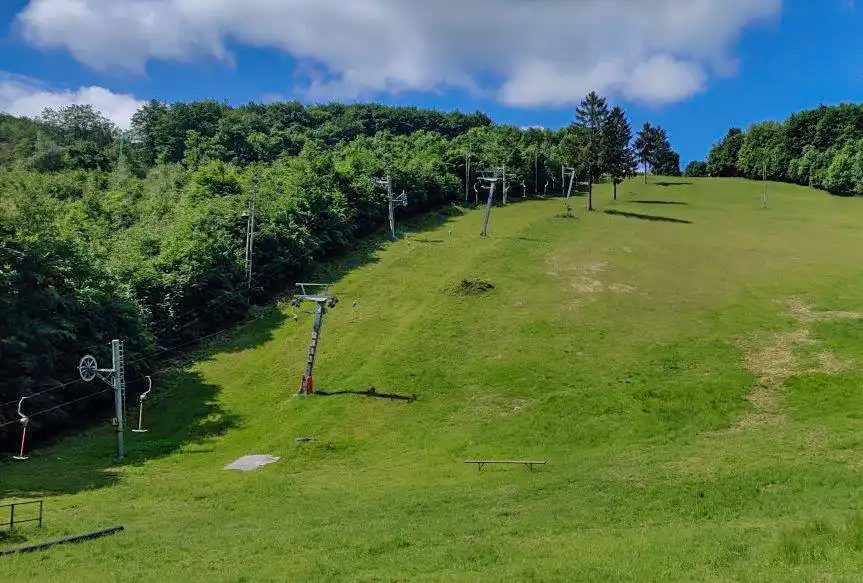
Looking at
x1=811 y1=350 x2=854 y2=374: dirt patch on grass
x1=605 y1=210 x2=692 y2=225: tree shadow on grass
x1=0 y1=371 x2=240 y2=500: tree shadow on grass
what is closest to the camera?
x1=0 y1=371 x2=240 y2=500: tree shadow on grass

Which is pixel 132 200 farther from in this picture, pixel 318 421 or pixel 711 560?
pixel 711 560

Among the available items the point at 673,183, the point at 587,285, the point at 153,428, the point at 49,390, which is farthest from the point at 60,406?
the point at 673,183

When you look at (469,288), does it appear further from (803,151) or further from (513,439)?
(803,151)

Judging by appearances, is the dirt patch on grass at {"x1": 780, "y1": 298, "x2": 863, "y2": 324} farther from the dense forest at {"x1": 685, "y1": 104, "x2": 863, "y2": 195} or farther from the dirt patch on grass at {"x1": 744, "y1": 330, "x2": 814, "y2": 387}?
the dense forest at {"x1": 685, "y1": 104, "x2": 863, "y2": 195}

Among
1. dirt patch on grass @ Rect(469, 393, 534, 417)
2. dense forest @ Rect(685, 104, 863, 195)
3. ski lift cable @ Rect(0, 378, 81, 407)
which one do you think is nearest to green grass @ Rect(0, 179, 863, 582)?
dirt patch on grass @ Rect(469, 393, 534, 417)

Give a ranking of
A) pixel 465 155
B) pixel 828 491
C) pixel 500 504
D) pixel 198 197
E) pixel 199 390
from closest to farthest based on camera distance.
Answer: pixel 828 491, pixel 500 504, pixel 199 390, pixel 198 197, pixel 465 155

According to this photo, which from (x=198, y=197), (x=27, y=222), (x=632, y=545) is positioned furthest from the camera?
(x=198, y=197)

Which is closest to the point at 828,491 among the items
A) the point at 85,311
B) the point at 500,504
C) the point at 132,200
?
the point at 500,504
